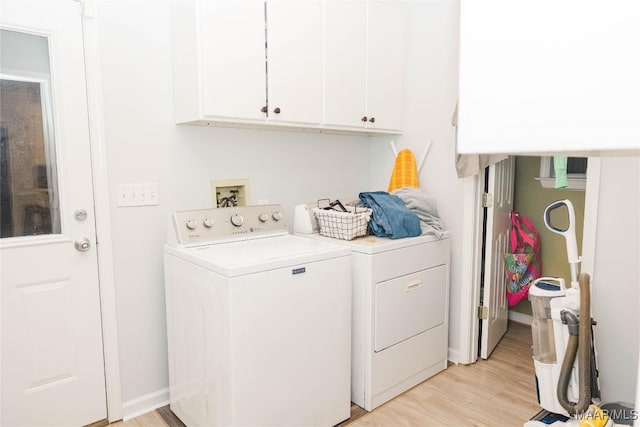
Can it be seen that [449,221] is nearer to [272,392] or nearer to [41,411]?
[272,392]

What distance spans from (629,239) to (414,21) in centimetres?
190

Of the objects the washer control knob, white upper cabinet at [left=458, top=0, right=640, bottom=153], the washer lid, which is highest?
white upper cabinet at [left=458, top=0, right=640, bottom=153]

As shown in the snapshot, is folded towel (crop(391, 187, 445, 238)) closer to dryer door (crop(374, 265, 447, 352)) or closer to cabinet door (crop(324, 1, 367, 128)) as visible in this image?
dryer door (crop(374, 265, 447, 352))

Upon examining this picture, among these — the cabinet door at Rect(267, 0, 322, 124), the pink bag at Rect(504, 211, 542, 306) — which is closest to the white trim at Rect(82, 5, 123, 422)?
the cabinet door at Rect(267, 0, 322, 124)

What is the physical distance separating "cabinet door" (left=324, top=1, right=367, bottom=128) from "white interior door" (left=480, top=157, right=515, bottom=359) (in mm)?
950

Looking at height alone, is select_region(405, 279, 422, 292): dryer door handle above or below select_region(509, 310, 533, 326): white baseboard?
above

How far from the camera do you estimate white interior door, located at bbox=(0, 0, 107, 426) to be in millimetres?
1804

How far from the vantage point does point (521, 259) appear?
3.08 m

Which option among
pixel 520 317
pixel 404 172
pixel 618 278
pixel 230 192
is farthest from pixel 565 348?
pixel 520 317

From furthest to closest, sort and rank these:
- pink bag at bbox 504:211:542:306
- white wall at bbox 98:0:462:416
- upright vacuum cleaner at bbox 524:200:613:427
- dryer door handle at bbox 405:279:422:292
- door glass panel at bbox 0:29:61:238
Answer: pink bag at bbox 504:211:542:306
dryer door handle at bbox 405:279:422:292
white wall at bbox 98:0:462:416
door glass panel at bbox 0:29:61:238
upright vacuum cleaner at bbox 524:200:613:427

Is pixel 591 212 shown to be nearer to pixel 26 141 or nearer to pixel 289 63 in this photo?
pixel 289 63

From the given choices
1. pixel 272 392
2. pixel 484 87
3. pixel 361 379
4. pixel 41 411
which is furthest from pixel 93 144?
pixel 484 87

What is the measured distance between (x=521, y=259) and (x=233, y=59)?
2.37 metres

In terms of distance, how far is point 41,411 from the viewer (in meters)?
1.94
